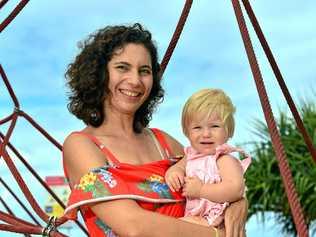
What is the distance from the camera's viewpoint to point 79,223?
10.4 ft

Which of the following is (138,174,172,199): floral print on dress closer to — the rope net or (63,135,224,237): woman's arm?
(63,135,224,237): woman's arm

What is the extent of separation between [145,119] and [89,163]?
28 cm

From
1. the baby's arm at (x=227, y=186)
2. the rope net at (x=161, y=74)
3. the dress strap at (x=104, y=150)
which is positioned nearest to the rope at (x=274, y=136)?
the rope net at (x=161, y=74)

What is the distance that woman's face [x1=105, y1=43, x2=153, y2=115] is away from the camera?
5.82 feet

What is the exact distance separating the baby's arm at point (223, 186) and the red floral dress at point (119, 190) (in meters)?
0.05

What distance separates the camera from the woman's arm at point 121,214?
1.61 metres

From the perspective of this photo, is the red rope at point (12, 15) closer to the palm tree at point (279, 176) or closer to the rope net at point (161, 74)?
the rope net at point (161, 74)

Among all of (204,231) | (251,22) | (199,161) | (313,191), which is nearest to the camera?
(204,231)

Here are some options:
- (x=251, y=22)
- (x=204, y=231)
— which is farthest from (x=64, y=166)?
(x=251, y=22)

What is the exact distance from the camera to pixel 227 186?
1715mm

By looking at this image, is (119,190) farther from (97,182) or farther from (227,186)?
(227,186)

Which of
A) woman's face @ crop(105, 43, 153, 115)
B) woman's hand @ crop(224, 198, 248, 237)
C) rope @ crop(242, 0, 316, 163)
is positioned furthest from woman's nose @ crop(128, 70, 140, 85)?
rope @ crop(242, 0, 316, 163)

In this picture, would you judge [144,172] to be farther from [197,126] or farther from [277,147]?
[277,147]

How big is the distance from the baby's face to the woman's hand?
0.13 meters
